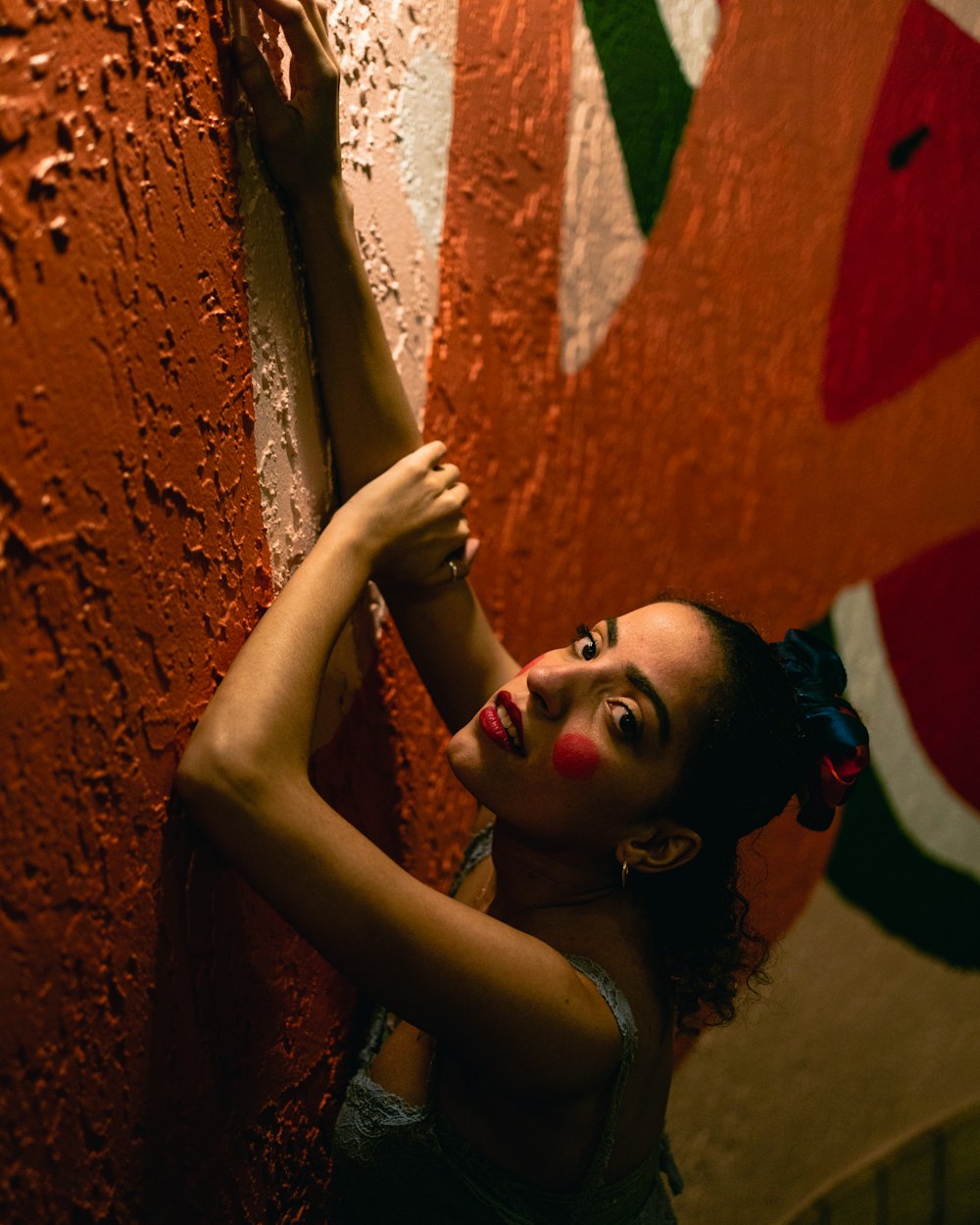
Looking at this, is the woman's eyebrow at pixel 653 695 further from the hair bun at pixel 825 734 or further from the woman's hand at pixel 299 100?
the woman's hand at pixel 299 100

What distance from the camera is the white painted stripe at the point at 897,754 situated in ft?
4.93

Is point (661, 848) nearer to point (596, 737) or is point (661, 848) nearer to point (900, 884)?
point (596, 737)

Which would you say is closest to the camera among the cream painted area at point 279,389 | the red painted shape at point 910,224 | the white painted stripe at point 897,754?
the cream painted area at point 279,389

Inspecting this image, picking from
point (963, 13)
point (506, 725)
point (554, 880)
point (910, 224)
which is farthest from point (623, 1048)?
point (963, 13)

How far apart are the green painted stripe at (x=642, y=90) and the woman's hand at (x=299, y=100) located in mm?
472

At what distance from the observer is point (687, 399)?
129 centimetres

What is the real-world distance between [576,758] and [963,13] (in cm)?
122

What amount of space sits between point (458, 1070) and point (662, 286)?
0.85m

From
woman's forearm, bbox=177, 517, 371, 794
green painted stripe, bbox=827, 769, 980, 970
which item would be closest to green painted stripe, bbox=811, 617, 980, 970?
green painted stripe, bbox=827, 769, 980, 970

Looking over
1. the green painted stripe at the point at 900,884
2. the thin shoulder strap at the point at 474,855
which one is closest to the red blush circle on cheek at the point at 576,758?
the thin shoulder strap at the point at 474,855

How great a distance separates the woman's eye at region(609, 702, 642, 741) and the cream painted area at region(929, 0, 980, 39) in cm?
113

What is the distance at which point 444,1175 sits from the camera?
0.80 meters

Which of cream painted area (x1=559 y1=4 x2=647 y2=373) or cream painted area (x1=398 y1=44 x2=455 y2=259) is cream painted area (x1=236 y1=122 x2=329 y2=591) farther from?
cream painted area (x1=559 y1=4 x2=647 y2=373)

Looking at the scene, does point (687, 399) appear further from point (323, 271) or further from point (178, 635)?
point (178, 635)
